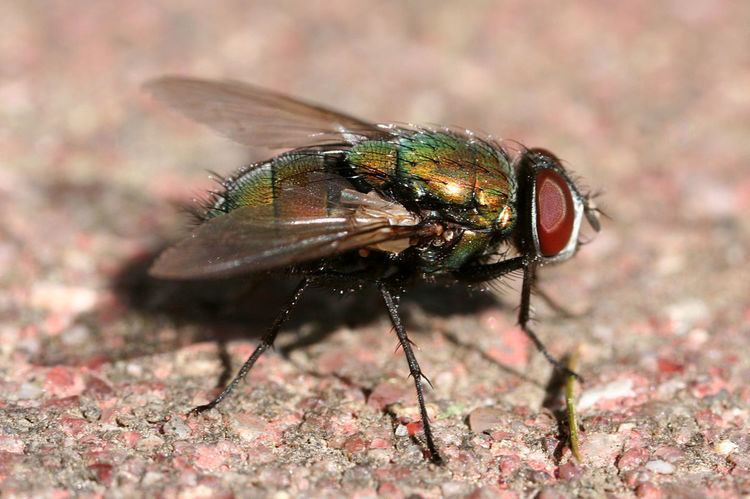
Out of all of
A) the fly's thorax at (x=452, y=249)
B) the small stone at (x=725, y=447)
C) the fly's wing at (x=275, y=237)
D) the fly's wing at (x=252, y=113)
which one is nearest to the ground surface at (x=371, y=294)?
the small stone at (x=725, y=447)

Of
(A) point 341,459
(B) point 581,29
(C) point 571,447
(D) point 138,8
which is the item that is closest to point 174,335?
(A) point 341,459

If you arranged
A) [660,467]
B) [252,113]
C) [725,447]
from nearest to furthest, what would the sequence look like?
[660,467] < [725,447] < [252,113]

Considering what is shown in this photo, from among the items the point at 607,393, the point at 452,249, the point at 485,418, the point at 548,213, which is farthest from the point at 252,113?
the point at 607,393

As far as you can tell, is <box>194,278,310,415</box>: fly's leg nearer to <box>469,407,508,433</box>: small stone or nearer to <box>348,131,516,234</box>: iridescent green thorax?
<box>348,131,516,234</box>: iridescent green thorax

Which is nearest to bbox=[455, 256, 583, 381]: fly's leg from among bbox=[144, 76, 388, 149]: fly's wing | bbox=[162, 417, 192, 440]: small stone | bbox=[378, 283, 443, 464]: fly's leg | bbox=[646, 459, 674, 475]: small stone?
bbox=[378, 283, 443, 464]: fly's leg

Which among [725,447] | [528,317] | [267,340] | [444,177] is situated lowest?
[267,340]

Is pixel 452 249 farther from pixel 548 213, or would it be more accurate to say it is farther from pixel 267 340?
pixel 267 340

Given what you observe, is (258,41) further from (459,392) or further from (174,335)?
(459,392)
